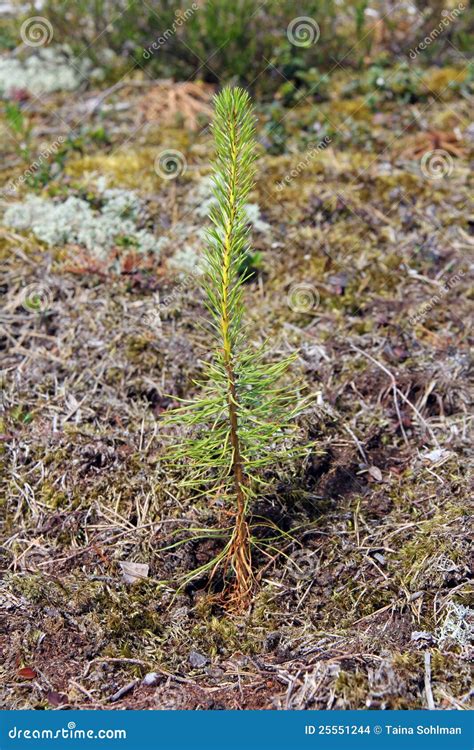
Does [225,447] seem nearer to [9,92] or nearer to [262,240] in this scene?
[262,240]

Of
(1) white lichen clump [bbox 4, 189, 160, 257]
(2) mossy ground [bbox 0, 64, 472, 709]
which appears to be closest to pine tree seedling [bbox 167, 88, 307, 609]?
(2) mossy ground [bbox 0, 64, 472, 709]

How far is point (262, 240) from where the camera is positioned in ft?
14.8

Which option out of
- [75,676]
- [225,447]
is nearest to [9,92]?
[225,447]

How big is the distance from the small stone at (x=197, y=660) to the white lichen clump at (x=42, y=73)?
4.60m

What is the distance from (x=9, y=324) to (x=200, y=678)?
2.24 metres

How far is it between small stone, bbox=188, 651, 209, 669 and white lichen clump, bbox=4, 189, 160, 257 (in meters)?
2.41

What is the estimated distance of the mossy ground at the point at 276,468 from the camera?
2715 millimetres

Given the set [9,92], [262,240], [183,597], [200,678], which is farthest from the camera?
[9,92]

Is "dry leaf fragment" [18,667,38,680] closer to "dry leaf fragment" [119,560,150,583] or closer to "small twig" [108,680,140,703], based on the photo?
"small twig" [108,680,140,703]

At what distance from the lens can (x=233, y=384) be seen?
2.73 metres

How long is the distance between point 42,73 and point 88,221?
2097 millimetres

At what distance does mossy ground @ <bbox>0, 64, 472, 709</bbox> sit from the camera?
271 centimetres

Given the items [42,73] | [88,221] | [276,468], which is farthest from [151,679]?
[42,73]

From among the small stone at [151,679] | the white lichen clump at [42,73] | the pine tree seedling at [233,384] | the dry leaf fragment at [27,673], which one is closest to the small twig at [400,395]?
the pine tree seedling at [233,384]
